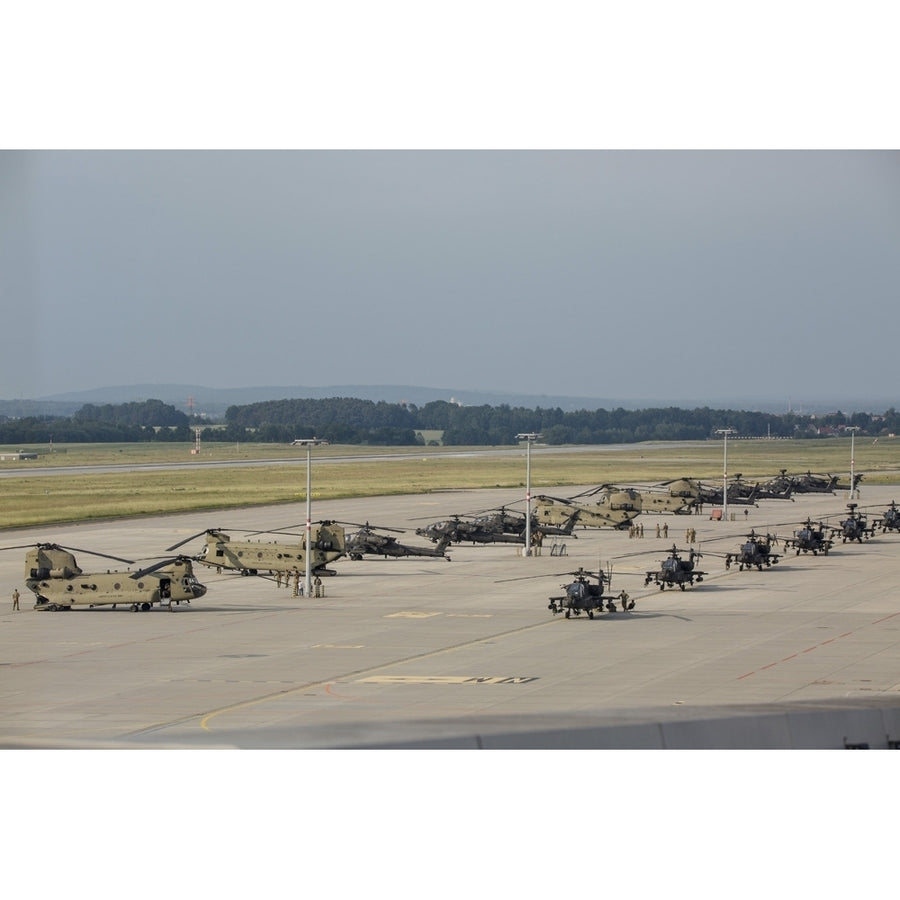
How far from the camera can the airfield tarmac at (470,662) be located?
35.1 m

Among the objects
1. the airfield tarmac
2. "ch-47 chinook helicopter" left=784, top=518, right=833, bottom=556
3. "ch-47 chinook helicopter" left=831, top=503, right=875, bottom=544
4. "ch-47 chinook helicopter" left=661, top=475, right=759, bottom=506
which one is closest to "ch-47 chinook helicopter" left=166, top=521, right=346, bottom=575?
the airfield tarmac

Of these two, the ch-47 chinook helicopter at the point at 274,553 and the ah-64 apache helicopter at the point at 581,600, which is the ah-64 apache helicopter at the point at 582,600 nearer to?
the ah-64 apache helicopter at the point at 581,600

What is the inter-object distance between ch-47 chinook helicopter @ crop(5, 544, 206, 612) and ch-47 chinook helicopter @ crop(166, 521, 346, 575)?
546 centimetres

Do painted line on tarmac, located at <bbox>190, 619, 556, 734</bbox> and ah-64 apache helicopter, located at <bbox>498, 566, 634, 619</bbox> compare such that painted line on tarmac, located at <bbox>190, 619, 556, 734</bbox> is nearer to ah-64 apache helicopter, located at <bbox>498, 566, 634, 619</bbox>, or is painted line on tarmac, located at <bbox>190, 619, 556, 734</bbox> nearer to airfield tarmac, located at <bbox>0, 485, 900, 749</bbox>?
airfield tarmac, located at <bbox>0, 485, 900, 749</bbox>

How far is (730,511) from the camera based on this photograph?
115m

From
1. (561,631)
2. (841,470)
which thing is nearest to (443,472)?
(841,470)

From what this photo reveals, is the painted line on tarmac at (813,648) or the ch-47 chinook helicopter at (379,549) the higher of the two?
the ch-47 chinook helicopter at (379,549)

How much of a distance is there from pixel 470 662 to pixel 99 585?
22.1m

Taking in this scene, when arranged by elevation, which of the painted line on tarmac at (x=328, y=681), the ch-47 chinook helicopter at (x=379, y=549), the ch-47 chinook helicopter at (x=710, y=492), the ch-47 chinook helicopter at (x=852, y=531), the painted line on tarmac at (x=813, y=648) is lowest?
the painted line on tarmac at (x=328, y=681)

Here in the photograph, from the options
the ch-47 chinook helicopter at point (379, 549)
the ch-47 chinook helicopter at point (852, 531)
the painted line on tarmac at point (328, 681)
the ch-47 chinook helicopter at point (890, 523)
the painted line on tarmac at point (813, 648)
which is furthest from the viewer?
the ch-47 chinook helicopter at point (890, 523)

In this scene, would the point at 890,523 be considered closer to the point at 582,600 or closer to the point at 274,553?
the point at 582,600

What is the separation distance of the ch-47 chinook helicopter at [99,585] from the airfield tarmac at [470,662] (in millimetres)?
787

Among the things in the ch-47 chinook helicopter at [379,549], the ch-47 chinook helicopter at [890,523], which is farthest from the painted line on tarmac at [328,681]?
the ch-47 chinook helicopter at [890,523]

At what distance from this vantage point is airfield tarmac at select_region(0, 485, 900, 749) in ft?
115
